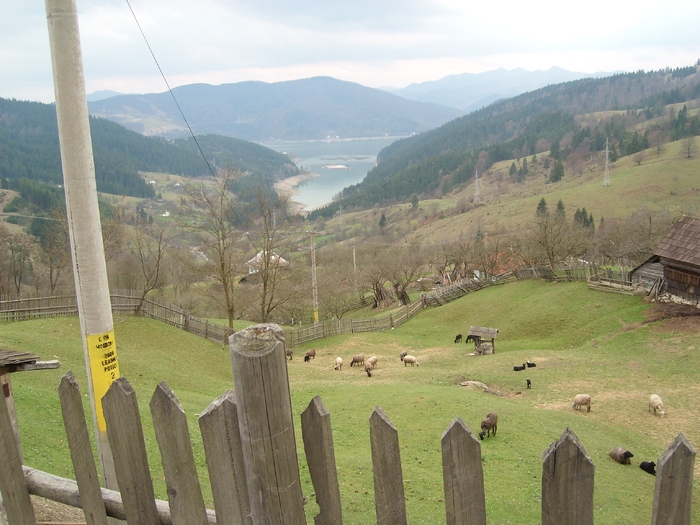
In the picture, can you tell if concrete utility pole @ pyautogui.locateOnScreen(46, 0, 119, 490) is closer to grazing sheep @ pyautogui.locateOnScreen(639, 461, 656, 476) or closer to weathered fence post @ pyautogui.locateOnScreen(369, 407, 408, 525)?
weathered fence post @ pyautogui.locateOnScreen(369, 407, 408, 525)

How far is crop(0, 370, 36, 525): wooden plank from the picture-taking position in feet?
11.3

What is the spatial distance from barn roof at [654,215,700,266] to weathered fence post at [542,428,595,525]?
29.9 metres

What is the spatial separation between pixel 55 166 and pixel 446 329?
170 meters

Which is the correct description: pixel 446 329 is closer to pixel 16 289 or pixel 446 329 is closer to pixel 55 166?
pixel 16 289

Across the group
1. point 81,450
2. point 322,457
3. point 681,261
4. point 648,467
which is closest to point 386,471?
point 322,457

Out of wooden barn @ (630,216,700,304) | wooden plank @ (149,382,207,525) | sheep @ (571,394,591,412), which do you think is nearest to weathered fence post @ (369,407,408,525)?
wooden plank @ (149,382,207,525)

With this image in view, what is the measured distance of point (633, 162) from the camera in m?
121

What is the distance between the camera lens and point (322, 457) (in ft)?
9.48

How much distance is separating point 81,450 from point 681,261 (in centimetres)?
3195

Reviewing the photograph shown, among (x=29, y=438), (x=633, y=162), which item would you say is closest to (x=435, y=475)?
(x=29, y=438)

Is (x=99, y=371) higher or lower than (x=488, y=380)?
higher

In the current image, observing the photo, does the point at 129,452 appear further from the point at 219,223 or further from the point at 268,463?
A: the point at 219,223

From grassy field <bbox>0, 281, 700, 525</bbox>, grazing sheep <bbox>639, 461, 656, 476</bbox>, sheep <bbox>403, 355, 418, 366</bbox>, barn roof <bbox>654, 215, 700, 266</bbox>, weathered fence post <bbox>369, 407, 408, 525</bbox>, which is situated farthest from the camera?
barn roof <bbox>654, 215, 700, 266</bbox>

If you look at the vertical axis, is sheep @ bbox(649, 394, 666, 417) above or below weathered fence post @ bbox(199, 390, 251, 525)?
below
